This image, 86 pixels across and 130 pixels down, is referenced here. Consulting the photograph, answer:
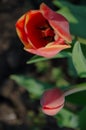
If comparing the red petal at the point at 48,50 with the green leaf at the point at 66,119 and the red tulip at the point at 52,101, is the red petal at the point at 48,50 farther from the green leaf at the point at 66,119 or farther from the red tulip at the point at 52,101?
the green leaf at the point at 66,119

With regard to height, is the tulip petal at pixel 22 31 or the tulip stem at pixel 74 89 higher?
the tulip petal at pixel 22 31

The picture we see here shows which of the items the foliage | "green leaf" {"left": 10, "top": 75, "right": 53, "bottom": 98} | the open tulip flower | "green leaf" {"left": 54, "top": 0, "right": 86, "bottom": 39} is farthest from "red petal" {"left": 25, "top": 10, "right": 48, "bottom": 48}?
"green leaf" {"left": 10, "top": 75, "right": 53, "bottom": 98}

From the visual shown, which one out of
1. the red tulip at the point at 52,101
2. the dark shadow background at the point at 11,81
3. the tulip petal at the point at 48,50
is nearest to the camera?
the tulip petal at the point at 48,50

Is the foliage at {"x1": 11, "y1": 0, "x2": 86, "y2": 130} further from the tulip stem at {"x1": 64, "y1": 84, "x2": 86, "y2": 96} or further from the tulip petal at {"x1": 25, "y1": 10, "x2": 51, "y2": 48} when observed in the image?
the tulip petal at {"x1": 25, "y1": 10, "x2": 51, "y2": 48}

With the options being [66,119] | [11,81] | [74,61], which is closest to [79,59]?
[74,61]

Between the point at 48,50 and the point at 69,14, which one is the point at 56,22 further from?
the point at 69,14

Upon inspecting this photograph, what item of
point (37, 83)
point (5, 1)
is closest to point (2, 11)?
point (5, 1)

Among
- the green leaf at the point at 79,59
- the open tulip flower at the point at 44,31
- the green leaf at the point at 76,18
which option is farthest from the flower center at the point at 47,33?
the green leaf at the point at 76,18

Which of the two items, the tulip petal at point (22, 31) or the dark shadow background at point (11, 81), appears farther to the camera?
the dark shadow background at point (11, 81)
